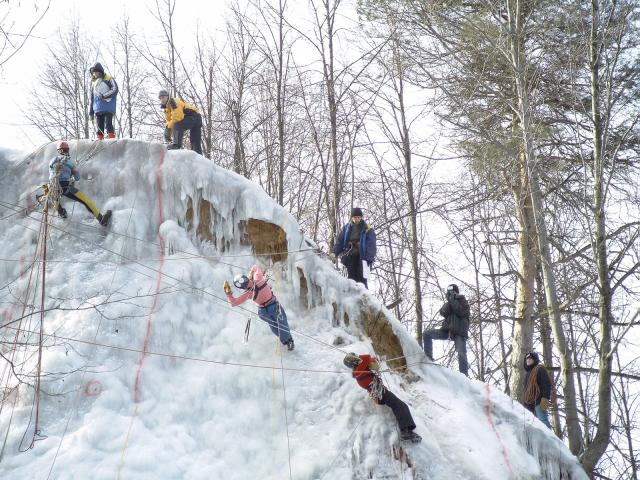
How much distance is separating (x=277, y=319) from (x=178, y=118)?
4149mm

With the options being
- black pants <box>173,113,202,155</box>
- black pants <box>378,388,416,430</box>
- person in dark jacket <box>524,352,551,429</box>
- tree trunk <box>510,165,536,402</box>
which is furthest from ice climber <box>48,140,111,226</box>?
tree trunk <box>510,165,536,402</box>

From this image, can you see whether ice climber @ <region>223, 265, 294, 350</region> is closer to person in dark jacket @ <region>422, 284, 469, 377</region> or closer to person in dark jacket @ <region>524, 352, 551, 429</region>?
person in dark jacket @ <region>422, 284, 469, 377</region>

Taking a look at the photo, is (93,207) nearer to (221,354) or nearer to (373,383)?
(221,354)

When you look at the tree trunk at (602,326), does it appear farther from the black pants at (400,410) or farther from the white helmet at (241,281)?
the white helmet at (241,281)

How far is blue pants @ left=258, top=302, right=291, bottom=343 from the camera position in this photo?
7773 millimetres

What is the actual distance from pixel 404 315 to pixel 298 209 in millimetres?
4438

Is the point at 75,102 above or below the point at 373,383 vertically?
above

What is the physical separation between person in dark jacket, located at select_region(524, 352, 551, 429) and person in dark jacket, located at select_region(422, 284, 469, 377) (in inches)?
34.7

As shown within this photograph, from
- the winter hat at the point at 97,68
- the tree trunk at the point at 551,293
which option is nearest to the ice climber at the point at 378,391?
the tree trunk at the point at 551,293

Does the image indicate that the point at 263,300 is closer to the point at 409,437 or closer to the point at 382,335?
the point at 382,335

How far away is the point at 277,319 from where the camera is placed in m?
7.84

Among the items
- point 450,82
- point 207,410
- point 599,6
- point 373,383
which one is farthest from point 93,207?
point 599,6

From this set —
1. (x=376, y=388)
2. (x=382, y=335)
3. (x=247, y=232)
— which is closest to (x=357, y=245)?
(x=382, y=335)

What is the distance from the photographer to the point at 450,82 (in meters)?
10.9
